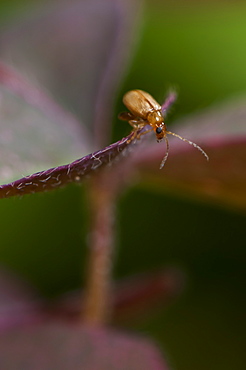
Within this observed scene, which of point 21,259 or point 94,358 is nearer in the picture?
point 94,358

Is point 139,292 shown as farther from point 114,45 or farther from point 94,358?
point 114,45

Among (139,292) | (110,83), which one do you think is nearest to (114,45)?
(110,83)

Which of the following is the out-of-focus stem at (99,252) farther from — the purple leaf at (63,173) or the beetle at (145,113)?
the purple leaf at (63,173)

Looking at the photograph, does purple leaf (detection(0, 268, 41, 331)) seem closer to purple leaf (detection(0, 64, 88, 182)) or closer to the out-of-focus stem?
the out-of-focus stem

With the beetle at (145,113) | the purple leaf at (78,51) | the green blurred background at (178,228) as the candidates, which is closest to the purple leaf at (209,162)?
the beetle at (145,113)

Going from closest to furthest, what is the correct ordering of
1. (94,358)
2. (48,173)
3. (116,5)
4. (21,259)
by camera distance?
(48,173), (94,358), (116,5), (21,259)

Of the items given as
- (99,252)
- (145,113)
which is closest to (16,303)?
(99,252)
